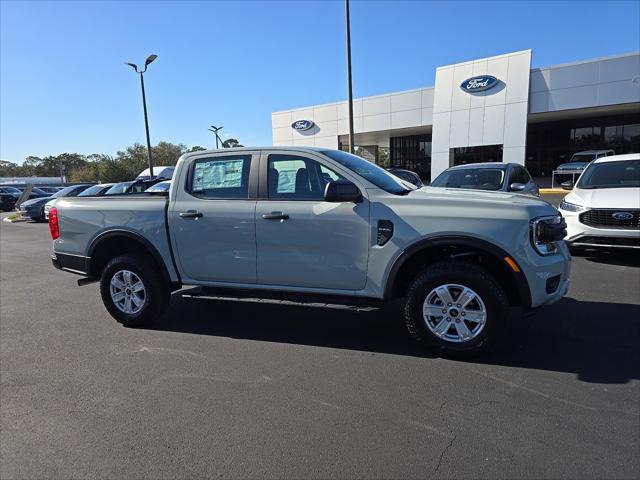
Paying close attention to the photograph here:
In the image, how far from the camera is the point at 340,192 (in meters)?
3.76

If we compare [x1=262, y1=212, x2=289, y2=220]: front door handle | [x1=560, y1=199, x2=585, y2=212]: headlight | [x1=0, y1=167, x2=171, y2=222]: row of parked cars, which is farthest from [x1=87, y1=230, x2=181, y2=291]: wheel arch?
[x1=560, y1=199, x2=585, y2=212]: headlight

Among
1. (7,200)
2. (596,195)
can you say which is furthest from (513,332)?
(7,200)

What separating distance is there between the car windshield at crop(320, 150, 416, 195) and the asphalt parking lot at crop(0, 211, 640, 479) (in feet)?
4.82

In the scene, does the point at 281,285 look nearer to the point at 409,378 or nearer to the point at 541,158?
the point at 409,378

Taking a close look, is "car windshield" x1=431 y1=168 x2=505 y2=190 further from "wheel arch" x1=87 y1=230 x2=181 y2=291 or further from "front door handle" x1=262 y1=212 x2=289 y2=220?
"wheel arch" x1=87 y1=230 x2=181 y2=291

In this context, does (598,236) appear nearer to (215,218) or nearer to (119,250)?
(215,218)

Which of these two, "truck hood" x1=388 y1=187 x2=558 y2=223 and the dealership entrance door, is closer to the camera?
"truck hood" x1=388 y1=187 x2=558 y2=223

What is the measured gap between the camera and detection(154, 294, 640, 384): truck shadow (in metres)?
3.65

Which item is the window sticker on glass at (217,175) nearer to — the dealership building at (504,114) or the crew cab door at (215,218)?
the crew cab door at (215,218)

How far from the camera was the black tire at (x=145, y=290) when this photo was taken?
4.71 metres

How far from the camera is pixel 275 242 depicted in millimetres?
4184

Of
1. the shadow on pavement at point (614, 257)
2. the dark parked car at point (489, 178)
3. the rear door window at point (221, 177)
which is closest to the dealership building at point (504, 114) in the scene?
the dark parked car at point (489, 178)

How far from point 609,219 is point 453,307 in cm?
454

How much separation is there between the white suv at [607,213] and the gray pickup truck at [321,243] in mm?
3609
